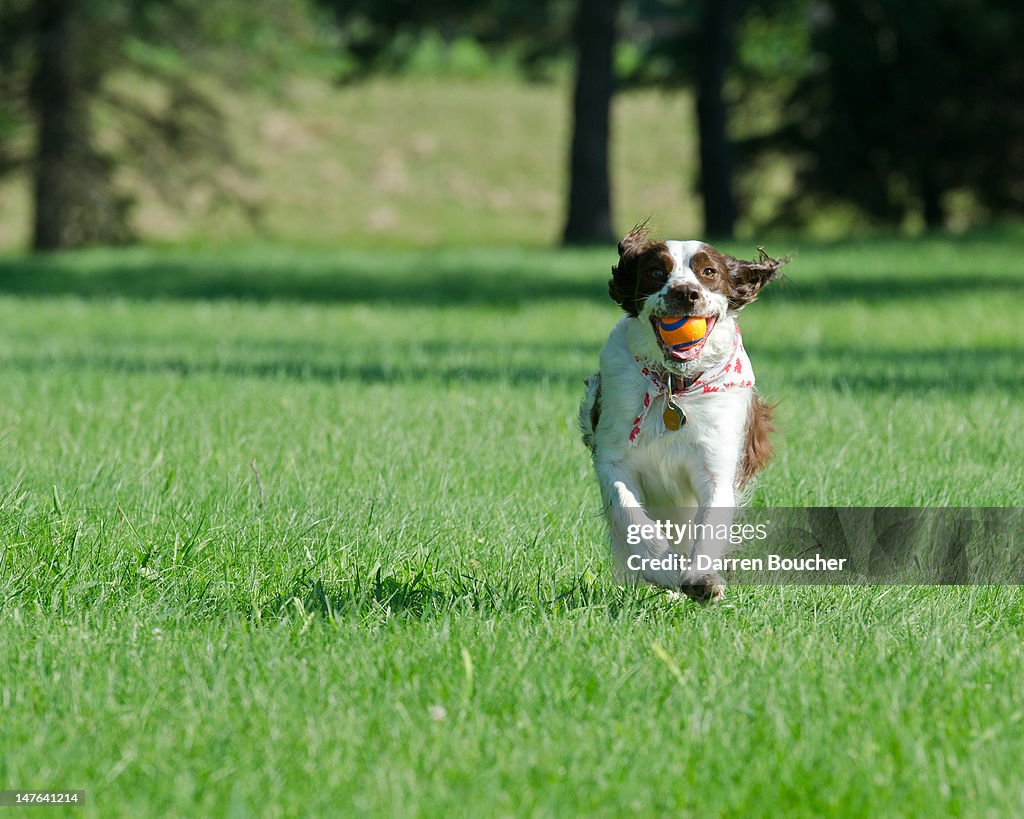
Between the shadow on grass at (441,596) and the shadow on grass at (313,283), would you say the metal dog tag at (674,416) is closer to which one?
the shadow on grass at (441,596)

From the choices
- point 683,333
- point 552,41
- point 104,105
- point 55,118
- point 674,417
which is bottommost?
point 674,417

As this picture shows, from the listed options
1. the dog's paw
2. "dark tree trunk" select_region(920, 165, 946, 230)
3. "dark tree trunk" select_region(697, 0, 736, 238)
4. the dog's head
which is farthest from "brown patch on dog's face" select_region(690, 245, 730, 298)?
"dark tree trunk" select_region(920, 165, 946, 230)

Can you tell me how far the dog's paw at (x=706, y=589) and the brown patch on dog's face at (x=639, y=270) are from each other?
2.87 ft

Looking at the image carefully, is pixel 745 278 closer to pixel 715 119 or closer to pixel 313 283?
pixel 313 283

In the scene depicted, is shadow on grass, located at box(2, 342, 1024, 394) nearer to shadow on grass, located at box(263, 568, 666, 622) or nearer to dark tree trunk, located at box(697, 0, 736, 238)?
shadow on grass, located at box(263, 568, 666, 622)

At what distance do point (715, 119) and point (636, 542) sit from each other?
2264 centimetres

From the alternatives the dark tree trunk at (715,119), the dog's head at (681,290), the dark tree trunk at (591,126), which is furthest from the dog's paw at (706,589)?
the dark tree trunk at (715,119)

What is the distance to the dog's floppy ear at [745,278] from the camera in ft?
15.0

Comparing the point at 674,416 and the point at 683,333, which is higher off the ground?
the point at 683,333

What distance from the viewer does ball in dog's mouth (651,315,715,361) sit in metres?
4.29

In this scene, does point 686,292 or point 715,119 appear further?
point 715,119

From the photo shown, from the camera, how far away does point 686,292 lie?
13.9 feet

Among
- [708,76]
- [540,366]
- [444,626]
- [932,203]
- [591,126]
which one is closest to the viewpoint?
[444,626]

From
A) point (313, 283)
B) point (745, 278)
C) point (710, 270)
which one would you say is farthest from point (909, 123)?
point (710, 270)
